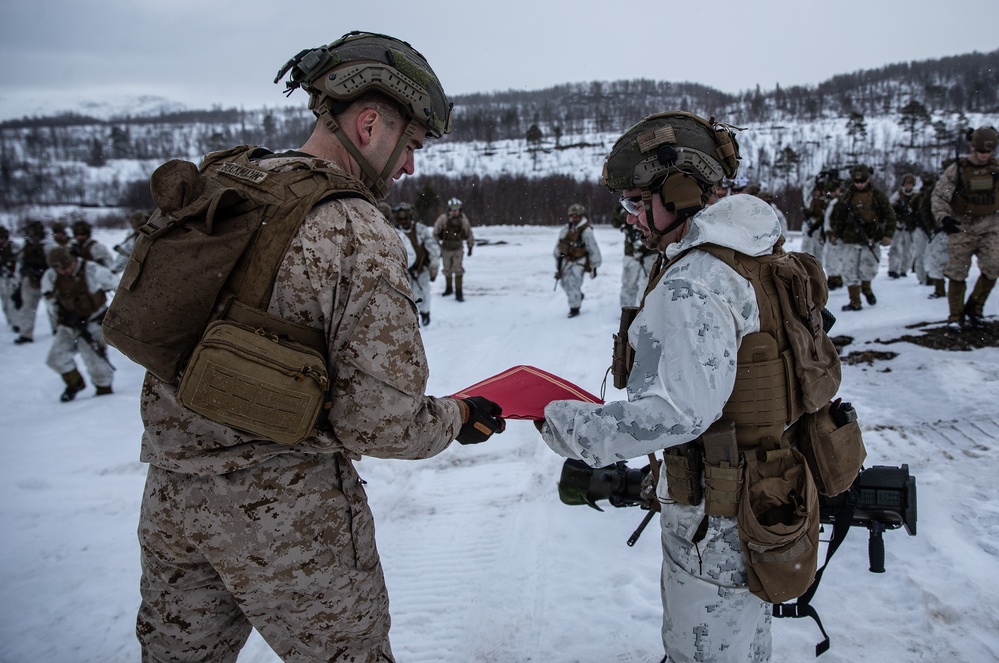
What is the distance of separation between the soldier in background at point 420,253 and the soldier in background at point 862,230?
741cm

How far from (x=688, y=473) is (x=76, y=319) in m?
8.75

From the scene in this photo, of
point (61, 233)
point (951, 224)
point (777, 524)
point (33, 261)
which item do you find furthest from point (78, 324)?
point (951, 224)

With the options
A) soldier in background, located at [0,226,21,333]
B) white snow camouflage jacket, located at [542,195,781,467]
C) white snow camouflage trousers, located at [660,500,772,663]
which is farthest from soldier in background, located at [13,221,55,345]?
white snow camouflage trousers, located at [660,500,772,663]

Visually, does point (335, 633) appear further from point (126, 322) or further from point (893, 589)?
point (893, 589)

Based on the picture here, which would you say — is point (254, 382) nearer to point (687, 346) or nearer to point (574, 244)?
point (687, 346)

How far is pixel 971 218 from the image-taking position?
7203 mm

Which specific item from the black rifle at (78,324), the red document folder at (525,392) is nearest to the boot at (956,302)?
the red document folder at (525,392)

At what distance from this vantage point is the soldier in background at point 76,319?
7.77 m

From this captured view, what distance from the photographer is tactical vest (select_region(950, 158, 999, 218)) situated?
6996 millimetres

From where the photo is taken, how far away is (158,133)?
12306cm

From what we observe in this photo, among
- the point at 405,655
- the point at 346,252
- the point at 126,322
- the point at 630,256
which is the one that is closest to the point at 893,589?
the point at 405,655

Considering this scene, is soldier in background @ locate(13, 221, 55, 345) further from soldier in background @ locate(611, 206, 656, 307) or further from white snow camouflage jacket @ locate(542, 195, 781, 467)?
white snow camouflage jacket @ locate(542, 195, 781, 467)

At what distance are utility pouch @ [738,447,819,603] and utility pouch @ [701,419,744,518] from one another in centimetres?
3

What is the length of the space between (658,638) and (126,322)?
277cm
